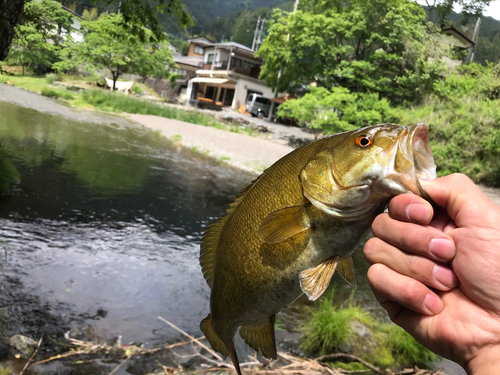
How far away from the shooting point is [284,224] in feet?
4.27

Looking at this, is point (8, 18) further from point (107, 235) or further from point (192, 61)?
point (192, 61)

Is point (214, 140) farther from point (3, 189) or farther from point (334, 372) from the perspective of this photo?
point (334, 372)

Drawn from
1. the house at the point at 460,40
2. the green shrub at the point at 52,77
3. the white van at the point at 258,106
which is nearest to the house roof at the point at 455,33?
the house at the point at 460,40

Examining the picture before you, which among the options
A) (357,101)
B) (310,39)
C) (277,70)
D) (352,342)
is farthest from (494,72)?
(352,342)

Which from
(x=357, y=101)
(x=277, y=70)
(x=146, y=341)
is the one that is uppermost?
(x=277, y=70)

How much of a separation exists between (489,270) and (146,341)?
4332 mm

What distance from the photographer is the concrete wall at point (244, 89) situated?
4541 centimetres

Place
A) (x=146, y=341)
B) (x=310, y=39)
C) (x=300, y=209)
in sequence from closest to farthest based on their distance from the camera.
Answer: (x=300, y=209) → (x=146, y=341) → (x=310, y=39)

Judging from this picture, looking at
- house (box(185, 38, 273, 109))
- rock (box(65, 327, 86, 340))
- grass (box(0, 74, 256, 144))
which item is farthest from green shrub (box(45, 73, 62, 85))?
rock (box(65, 327, 86, 340))

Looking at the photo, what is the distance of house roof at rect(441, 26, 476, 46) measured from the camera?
2731cm

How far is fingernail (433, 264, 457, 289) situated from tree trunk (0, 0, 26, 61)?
637 centimetres

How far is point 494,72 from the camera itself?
19109mm

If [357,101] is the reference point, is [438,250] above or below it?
below

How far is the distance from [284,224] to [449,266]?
57cm
